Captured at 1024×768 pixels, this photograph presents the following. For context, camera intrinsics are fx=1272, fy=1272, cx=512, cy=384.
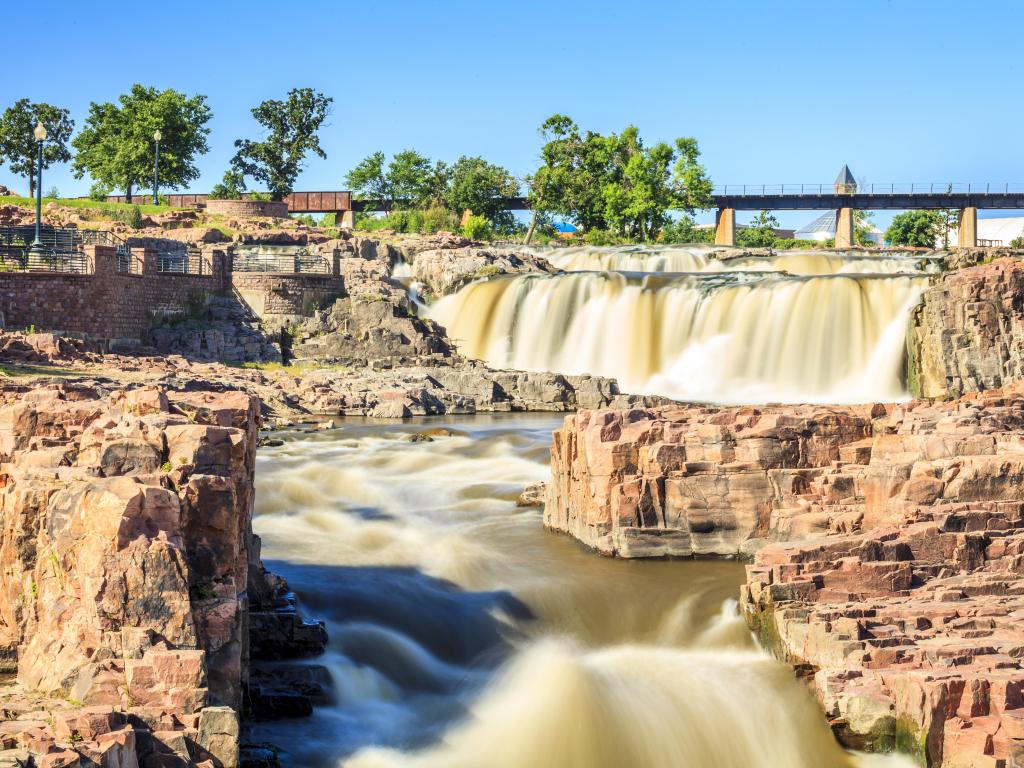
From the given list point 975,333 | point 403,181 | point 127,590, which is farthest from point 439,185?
point 127,590

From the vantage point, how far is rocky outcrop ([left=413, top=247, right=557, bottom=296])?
55.6m

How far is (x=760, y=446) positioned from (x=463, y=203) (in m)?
63.6

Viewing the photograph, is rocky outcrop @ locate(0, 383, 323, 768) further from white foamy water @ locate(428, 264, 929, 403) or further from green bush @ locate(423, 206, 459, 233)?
green bush @ locate(423, 206, 459, 233)

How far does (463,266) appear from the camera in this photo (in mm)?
56000

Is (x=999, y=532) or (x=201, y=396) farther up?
(x=201, y=396)

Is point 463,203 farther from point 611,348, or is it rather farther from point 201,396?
point 201,396

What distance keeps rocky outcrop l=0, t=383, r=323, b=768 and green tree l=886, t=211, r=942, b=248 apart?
3463 inches

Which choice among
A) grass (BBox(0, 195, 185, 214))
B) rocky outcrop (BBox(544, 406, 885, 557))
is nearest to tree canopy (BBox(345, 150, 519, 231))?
grass (BBox(0, 195, 185, 214))

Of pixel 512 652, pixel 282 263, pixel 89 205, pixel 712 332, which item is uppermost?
pixel 89 205

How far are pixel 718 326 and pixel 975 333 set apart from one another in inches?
344

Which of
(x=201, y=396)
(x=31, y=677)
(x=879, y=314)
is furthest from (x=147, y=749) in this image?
(x=879, y=314)

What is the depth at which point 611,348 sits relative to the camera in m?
45.7

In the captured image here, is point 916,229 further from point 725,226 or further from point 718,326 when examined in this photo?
point 718,326

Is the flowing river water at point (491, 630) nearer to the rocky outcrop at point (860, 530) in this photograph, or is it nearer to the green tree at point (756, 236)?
the rocky outcrop at point (860, 530)
